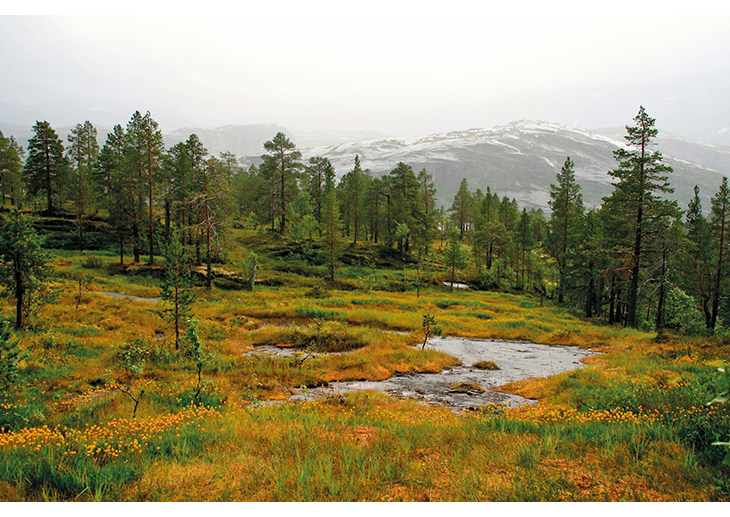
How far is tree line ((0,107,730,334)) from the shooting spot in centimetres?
2694

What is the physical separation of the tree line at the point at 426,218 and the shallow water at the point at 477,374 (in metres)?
11.6

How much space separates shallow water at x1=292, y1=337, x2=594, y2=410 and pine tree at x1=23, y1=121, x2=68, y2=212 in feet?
210

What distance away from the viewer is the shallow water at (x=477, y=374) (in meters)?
11.2

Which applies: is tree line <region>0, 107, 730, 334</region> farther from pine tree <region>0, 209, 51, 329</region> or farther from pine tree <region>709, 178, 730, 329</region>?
pine tree <region>0, 209, 51, 329</region>

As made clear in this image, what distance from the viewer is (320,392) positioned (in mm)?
11078

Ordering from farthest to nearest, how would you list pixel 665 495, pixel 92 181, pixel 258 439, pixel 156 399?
pixel 92 181, pixel 156 399, pixel 258 439, pixel 665 495

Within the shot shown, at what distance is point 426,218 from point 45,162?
6131cm

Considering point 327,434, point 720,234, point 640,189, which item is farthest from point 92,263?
point 720,234

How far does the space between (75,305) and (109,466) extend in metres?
22.0

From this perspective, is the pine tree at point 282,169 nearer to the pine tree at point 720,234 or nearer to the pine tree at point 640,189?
the pine tree at point 640,189

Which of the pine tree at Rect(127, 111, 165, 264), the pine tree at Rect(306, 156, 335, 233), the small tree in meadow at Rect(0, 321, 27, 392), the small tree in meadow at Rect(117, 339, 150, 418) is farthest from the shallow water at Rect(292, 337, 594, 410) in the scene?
the pine tree at Rect(306, 156, 335, 233)

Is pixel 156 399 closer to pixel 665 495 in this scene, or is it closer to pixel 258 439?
pixel 258 439

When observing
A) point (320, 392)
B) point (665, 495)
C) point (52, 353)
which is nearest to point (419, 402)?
point (320, 392)

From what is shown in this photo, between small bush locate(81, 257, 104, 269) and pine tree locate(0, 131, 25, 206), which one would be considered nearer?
small bush locate(81, 257, 104, 269)
